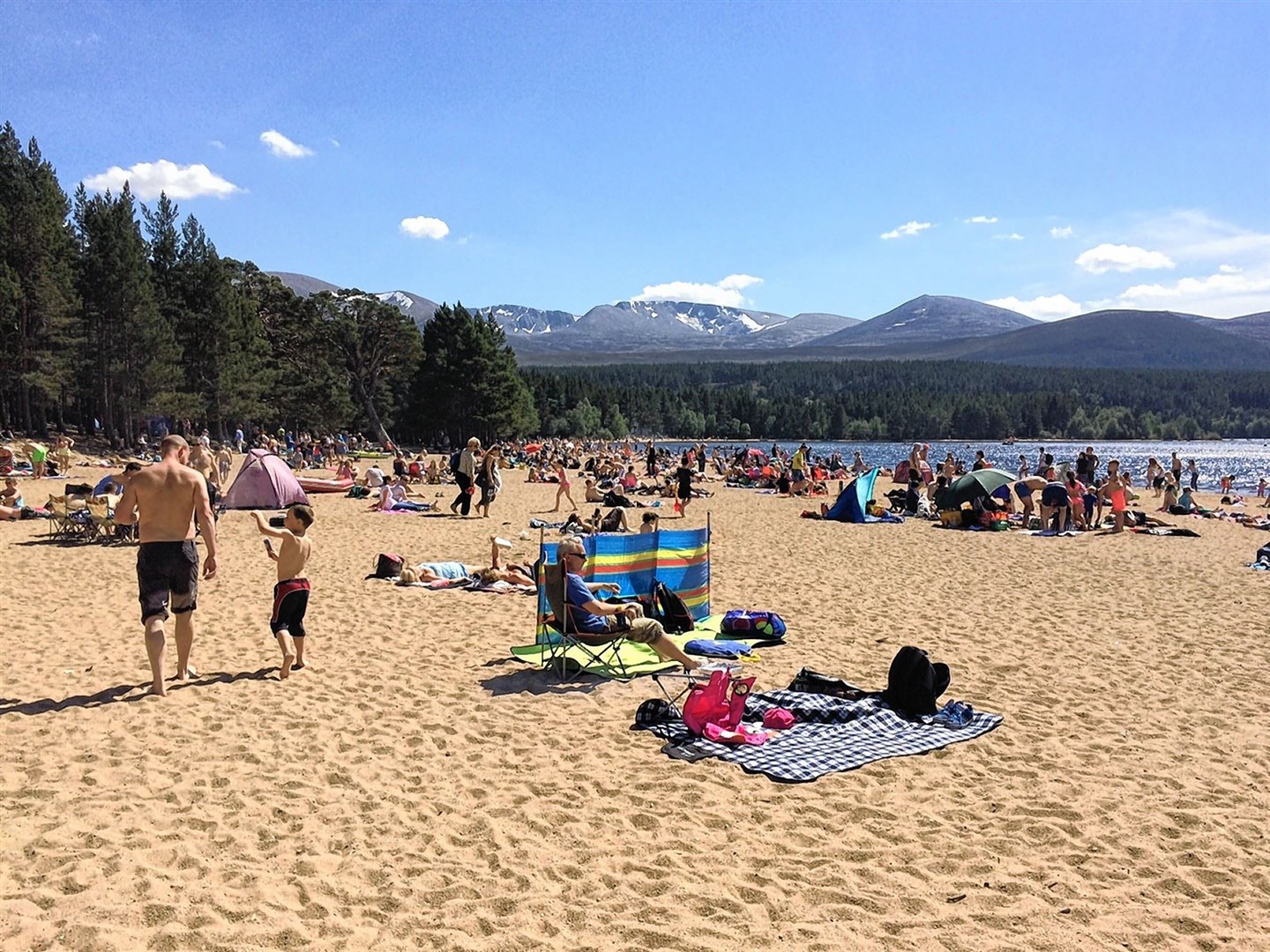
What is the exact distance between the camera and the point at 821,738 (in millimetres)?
5164

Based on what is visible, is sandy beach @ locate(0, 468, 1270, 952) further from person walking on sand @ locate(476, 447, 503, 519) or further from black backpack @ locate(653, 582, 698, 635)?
person walking on sand @ locate(476, 447, 503, 519)

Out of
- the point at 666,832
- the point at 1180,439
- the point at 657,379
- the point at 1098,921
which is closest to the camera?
the point at 1098,921

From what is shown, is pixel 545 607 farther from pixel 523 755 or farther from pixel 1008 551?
pixel 1008 551

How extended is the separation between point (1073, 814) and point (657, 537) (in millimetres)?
4226

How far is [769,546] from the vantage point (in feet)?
45.4

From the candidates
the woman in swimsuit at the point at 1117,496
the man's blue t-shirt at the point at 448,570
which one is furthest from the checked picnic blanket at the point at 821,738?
the woman in swimsuit at the point at 1117,496

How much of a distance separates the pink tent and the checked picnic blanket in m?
13.8

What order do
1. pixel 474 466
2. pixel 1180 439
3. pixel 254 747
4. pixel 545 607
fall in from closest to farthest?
pixel 254 747 → pixel 545 607 → pixel 474 466 → pixel 1180 439

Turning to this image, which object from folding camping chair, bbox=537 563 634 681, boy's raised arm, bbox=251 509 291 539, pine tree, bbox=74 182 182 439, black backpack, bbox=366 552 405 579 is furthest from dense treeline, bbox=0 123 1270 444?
folding camping chair, bbox=537 563 634 681

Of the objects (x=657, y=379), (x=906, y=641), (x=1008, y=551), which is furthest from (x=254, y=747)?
(x=657, y=379)

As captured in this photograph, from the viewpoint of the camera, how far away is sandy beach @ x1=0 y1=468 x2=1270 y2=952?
323cm

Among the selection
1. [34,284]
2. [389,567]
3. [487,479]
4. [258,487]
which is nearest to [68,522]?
[258,487]

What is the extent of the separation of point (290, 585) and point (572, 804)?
10.4 ft

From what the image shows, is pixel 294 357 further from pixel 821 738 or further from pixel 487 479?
pixel 821 738
